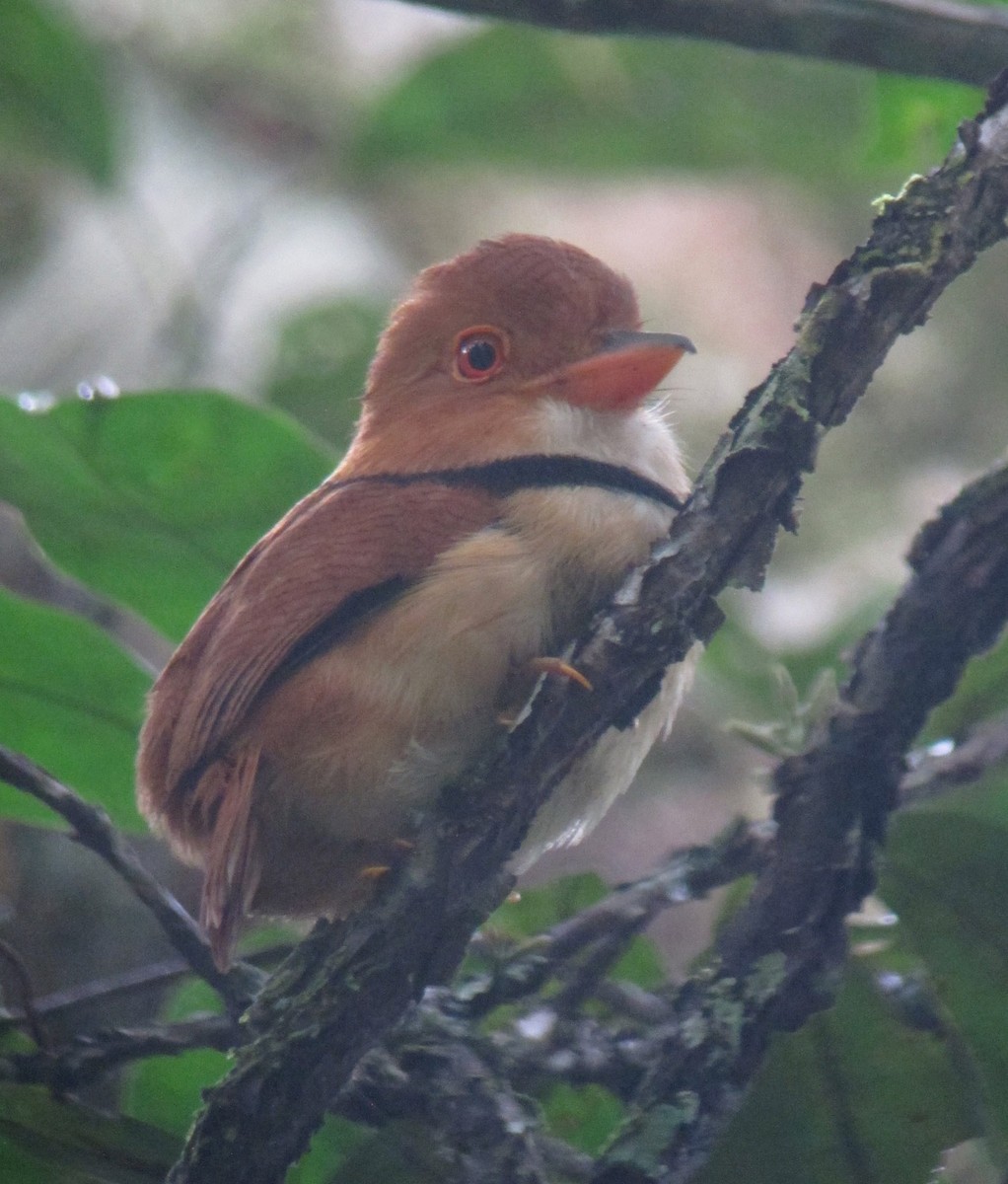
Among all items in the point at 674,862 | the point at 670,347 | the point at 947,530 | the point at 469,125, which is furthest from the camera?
the point at 469,125

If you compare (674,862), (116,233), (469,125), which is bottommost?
(674,862)

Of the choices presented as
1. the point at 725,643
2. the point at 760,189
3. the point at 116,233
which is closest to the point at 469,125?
the point at 116,233

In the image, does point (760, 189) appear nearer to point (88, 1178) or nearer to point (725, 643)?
point (725, 643)

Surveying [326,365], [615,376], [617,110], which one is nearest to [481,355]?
[615,376]

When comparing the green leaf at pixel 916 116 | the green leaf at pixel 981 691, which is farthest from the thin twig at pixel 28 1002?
the green leaf at pixel 916 116

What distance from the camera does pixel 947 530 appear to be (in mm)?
1890

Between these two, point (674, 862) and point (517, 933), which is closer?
point (674, 862)

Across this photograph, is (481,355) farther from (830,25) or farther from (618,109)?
(618,109)

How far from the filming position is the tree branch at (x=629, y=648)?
1.70 m

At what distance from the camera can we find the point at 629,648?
174 cm

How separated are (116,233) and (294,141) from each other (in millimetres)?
2015

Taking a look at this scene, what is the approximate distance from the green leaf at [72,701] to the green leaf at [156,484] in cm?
11

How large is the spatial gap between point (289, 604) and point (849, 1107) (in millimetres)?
970

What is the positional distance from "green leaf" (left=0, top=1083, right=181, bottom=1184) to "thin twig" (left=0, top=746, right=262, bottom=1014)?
19cm
